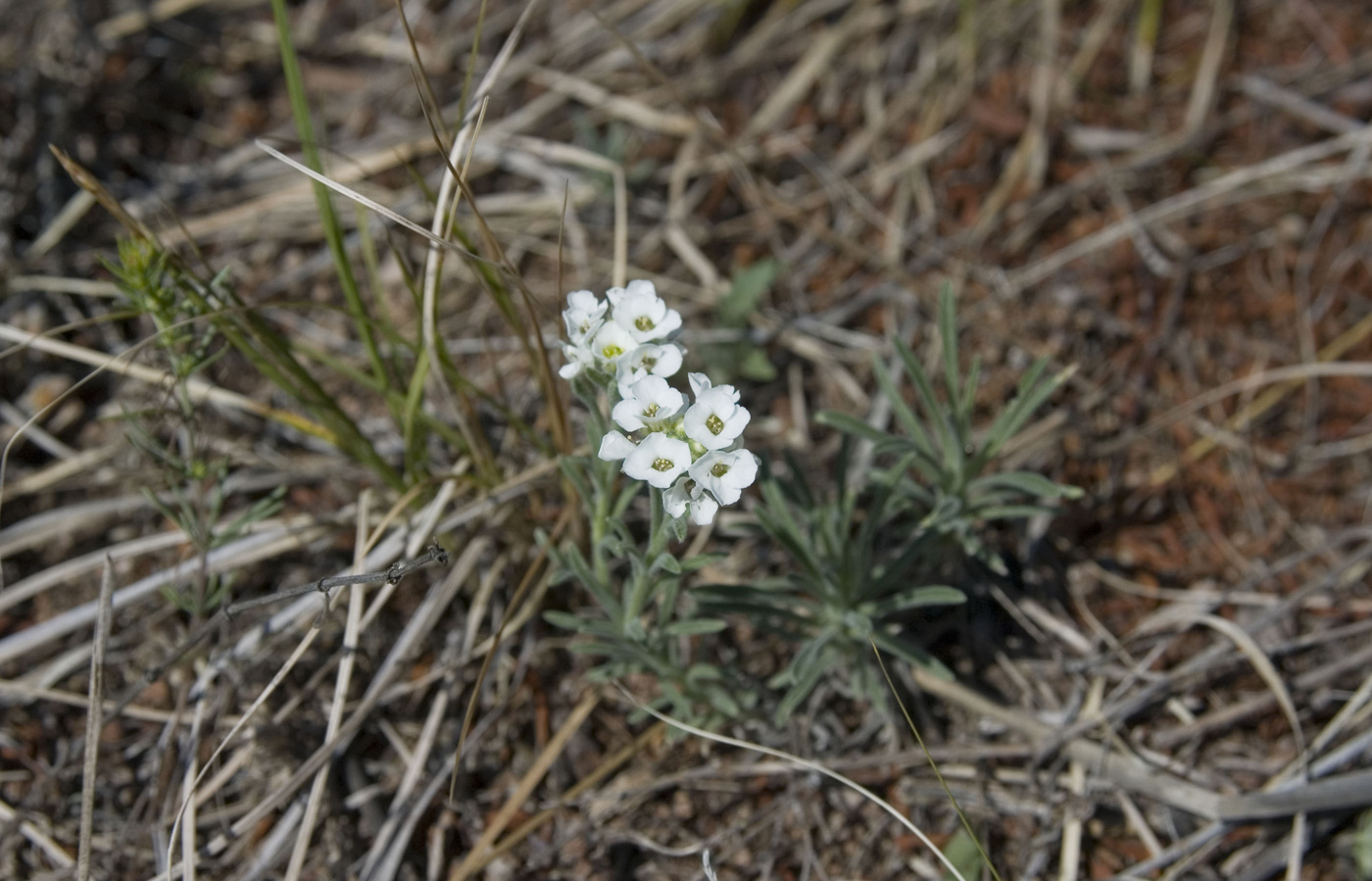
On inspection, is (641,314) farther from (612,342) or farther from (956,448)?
(956,448)

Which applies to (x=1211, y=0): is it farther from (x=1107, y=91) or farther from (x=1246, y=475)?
(x=1246, y=475)

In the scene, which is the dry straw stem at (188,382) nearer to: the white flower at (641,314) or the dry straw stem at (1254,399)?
the white flower at (641,314)

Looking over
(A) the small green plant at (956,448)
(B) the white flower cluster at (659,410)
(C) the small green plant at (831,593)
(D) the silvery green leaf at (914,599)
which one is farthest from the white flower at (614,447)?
(D) the silvery green leaf at (914,599)

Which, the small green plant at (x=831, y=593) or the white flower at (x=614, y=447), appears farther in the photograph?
the small green plant at (x=831, y=593)

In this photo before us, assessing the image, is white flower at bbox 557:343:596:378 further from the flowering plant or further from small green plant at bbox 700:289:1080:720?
small green plant at bbox 700:289:1080:720

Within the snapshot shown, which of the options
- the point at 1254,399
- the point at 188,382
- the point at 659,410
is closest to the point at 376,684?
the point at 188,382
